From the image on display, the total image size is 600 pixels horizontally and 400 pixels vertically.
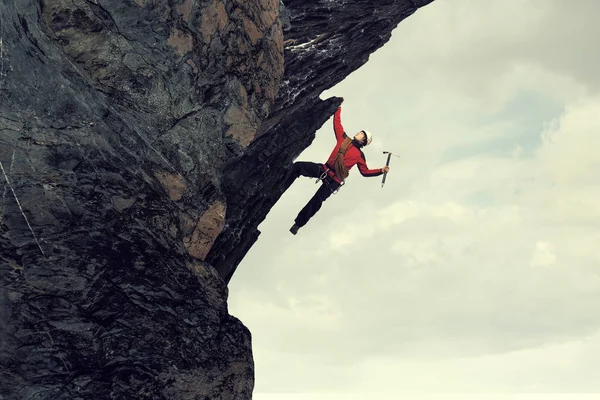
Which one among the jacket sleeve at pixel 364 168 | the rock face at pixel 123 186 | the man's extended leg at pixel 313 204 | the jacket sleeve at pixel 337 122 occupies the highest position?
the jacket sleeve at pixel 337 122

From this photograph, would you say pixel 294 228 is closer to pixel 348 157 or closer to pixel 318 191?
pixel 318 191

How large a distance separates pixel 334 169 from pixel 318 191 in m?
1.06

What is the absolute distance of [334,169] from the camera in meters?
23.3

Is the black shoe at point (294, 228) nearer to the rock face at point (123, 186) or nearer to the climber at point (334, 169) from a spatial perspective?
the climber at point (334, 169)

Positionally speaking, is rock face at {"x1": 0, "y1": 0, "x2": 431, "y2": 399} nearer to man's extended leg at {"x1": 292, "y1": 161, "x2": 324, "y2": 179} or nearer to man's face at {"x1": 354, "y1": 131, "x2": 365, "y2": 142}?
man's extended leg at {"x1": 292, "y1": 161, "x2": 324, "y2": 179}

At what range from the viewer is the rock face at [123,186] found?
12.7 meters

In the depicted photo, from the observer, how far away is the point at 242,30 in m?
16.8

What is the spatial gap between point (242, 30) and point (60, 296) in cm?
853

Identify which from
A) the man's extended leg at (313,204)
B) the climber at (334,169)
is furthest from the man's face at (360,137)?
the man's extended leg at (313,204)

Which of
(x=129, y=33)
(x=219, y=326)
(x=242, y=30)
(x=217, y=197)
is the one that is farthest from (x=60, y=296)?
(x=242, y=30)

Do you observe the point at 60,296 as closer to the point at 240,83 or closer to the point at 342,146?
the point at 240,83

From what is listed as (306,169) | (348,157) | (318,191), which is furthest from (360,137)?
(318,191)

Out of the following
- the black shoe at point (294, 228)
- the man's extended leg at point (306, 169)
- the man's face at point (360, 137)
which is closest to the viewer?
the man's extended leg at point (306, 169)

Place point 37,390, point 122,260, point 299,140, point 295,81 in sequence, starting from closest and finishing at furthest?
point 37,390, point 122,260, point 295,81, point 299,140
